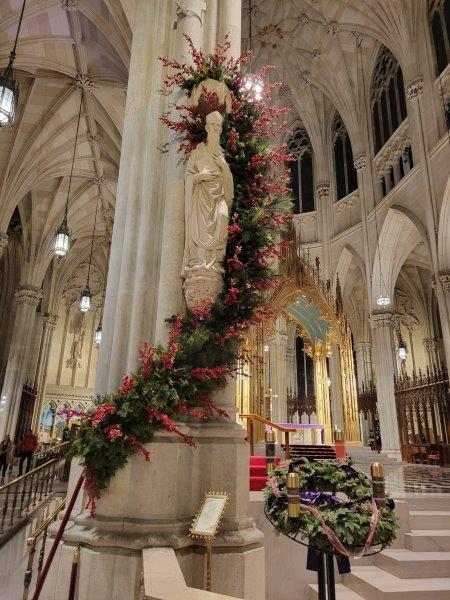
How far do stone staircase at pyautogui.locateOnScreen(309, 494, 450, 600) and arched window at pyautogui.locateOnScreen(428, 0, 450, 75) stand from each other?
1415 cm

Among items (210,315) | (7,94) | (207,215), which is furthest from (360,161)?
(210,315)

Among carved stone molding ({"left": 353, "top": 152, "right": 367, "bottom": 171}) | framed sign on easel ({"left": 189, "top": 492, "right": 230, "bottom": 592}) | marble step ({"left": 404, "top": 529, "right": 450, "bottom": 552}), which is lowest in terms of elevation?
marble step ({"left": 404, "top": 529, "right": 450, "bottom": 552})

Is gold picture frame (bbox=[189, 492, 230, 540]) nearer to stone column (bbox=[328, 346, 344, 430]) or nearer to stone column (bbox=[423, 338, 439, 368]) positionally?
stone column (bbox=[328, 346, 344, 430])

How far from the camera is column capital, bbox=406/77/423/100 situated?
1397 cm

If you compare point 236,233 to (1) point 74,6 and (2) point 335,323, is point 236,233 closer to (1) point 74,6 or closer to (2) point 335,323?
(2) point 335,323

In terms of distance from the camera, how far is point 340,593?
3768 millimetres

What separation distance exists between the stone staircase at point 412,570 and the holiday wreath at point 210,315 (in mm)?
2127

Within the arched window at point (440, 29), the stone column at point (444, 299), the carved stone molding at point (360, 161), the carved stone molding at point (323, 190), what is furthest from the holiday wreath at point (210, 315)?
the carved stone molding at point (323, 190)

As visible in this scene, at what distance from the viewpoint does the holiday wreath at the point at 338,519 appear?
2377mm

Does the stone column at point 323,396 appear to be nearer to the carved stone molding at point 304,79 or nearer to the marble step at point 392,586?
the marble step at point 392,586

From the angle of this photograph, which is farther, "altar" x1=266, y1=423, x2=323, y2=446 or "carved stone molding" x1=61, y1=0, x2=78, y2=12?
"altar" x1=266, y1=423, x2=323, y2=446

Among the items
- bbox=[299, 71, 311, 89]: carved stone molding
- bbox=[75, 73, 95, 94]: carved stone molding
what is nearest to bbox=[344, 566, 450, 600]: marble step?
bbox=[75, 73, 95, 94]: carved stone molding

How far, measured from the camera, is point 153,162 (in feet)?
13.8

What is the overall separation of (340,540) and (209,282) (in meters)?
1.88
